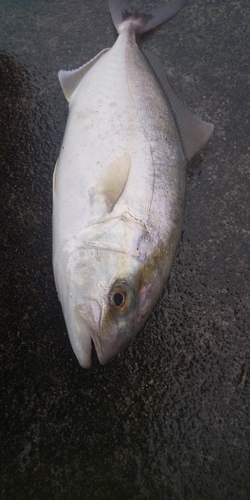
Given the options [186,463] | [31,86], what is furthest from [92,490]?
[31,86]

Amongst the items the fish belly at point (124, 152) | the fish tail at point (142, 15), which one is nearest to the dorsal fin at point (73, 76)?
the fish belly at point (124, 152)

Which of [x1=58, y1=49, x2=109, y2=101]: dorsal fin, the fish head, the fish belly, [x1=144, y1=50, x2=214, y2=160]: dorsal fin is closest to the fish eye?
the fish head

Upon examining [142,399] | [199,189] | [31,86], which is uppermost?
[31,86]

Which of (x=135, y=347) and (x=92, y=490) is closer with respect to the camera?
(x=92, y=490)

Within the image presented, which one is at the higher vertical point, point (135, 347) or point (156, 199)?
point (156, 199)

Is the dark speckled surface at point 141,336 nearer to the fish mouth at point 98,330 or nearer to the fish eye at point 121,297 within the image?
the fish mouth at point 98,330

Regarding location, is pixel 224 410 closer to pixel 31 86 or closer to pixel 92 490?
pixel 92 490

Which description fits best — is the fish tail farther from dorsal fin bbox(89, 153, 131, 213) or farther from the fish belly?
dorsal fin bbox(89, 153, 131, 213)
